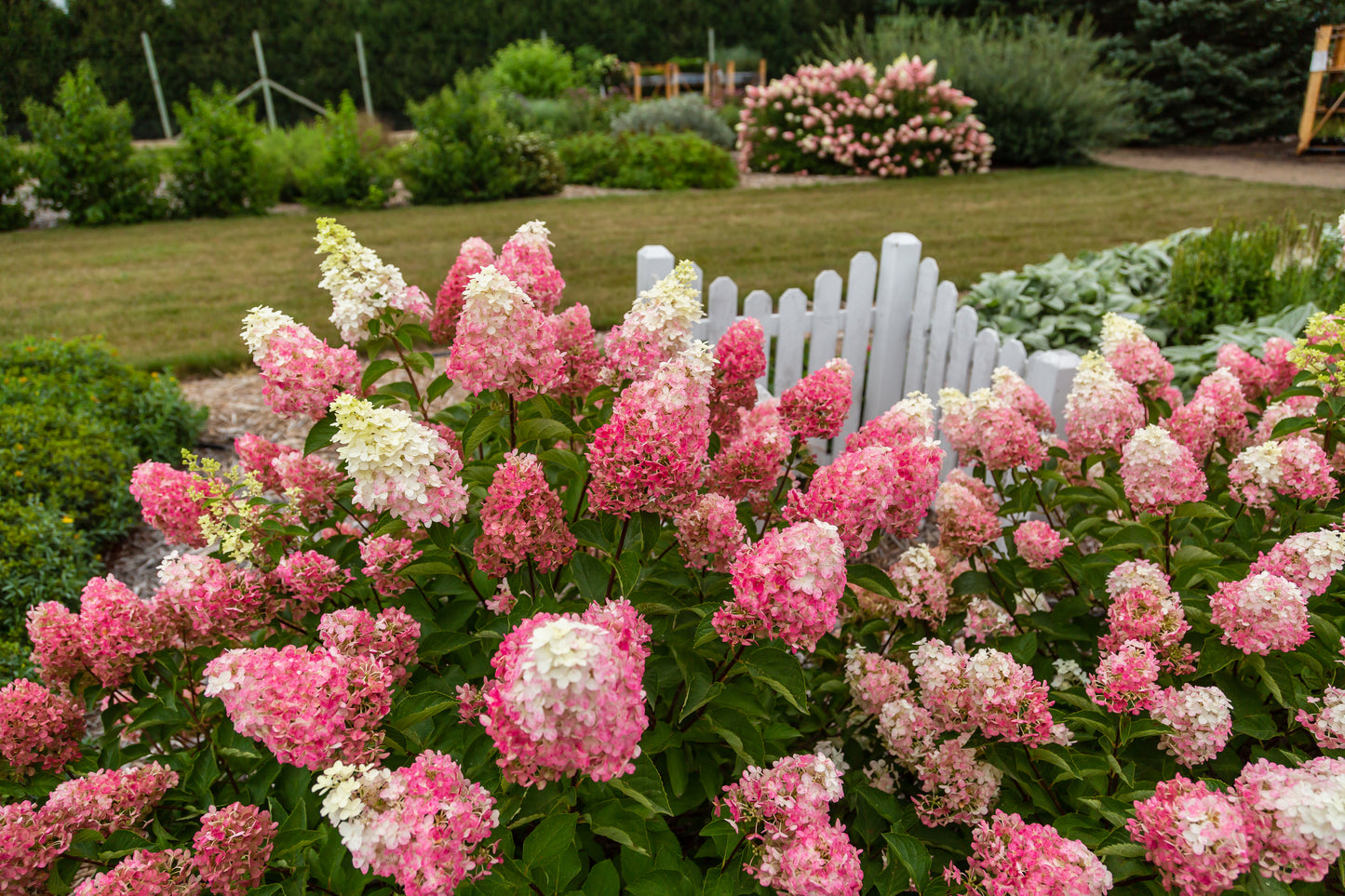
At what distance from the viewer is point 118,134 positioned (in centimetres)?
955

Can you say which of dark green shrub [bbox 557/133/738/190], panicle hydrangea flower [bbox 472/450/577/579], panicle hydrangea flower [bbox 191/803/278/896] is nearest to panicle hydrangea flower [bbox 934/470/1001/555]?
panicle hydrangea flower [bbox 472/450/577/579]

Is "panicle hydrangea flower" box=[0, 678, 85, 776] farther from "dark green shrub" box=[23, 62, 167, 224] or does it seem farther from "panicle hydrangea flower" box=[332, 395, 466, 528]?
"dark green shrub" box=[23, 62, 167, 224]

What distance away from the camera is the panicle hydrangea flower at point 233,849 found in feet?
4.13

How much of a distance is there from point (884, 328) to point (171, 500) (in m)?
3.18

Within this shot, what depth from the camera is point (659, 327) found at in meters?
1.59

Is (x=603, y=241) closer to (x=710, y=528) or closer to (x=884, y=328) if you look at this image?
(x=884, y=328)

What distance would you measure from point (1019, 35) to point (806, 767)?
19.6 metres

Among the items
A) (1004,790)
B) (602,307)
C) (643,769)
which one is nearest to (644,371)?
(643,769)

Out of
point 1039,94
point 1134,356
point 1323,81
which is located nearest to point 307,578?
point 1134,356

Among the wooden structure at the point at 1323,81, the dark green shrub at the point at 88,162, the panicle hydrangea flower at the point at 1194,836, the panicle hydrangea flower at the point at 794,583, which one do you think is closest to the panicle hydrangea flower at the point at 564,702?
the panicle hydrangea flower at the point at 794,583

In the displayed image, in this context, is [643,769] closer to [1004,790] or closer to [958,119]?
[1004,790]

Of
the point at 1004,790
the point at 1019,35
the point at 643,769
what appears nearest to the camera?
the point at 643,769

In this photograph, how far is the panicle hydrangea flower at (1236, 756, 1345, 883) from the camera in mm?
1097

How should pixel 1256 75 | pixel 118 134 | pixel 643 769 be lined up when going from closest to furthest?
pixel 643 769 → pixel 118 134 → pixel 1256 75
